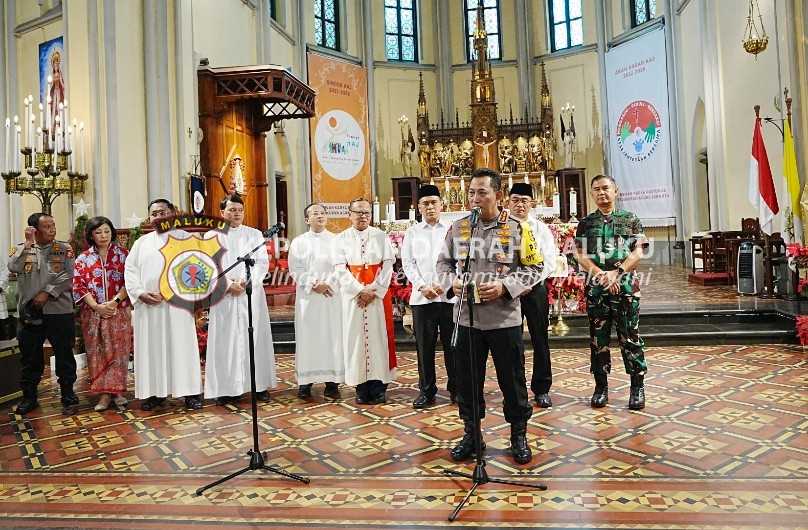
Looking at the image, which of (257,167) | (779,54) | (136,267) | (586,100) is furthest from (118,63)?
(586,100)

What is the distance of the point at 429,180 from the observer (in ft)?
50.8

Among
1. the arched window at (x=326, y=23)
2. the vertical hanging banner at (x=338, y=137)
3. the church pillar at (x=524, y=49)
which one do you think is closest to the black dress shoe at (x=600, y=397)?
the vertical hanging banner at (x=338, y=137)

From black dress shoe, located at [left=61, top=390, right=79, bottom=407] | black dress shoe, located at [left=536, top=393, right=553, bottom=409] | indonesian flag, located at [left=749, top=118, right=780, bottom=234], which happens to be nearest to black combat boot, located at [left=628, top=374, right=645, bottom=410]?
black dress shoe, located at [left=536, top=393, right=553, bottom=409]

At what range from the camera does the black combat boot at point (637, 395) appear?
13.7 ft

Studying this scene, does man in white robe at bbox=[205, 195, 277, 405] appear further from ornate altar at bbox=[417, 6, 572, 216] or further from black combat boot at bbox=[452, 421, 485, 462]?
ornate altar at bbox=[417, 6, 572, 216]

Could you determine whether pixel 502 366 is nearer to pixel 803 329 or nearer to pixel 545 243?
pixel 545 243

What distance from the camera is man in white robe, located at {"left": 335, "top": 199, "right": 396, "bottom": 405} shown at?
466 cm

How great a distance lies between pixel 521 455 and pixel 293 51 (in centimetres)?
1323

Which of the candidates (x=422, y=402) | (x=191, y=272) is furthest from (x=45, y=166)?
(x=422, y=402)

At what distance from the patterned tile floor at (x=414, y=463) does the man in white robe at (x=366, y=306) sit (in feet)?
0.72

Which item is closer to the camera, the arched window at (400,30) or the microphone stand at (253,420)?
the microphone stand at (253,420)

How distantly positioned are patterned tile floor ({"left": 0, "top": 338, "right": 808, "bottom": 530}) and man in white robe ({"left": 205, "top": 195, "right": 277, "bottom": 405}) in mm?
170

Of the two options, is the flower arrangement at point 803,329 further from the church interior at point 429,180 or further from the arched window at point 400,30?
the arched window at point 400,30

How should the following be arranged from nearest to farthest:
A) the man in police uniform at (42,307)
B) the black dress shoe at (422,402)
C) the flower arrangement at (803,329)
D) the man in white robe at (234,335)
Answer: the black dress shoe at (422,402) < the man in white robe at (234,335) < the man in police uniform at (42,307) < the flower arrangement at (803,329)
